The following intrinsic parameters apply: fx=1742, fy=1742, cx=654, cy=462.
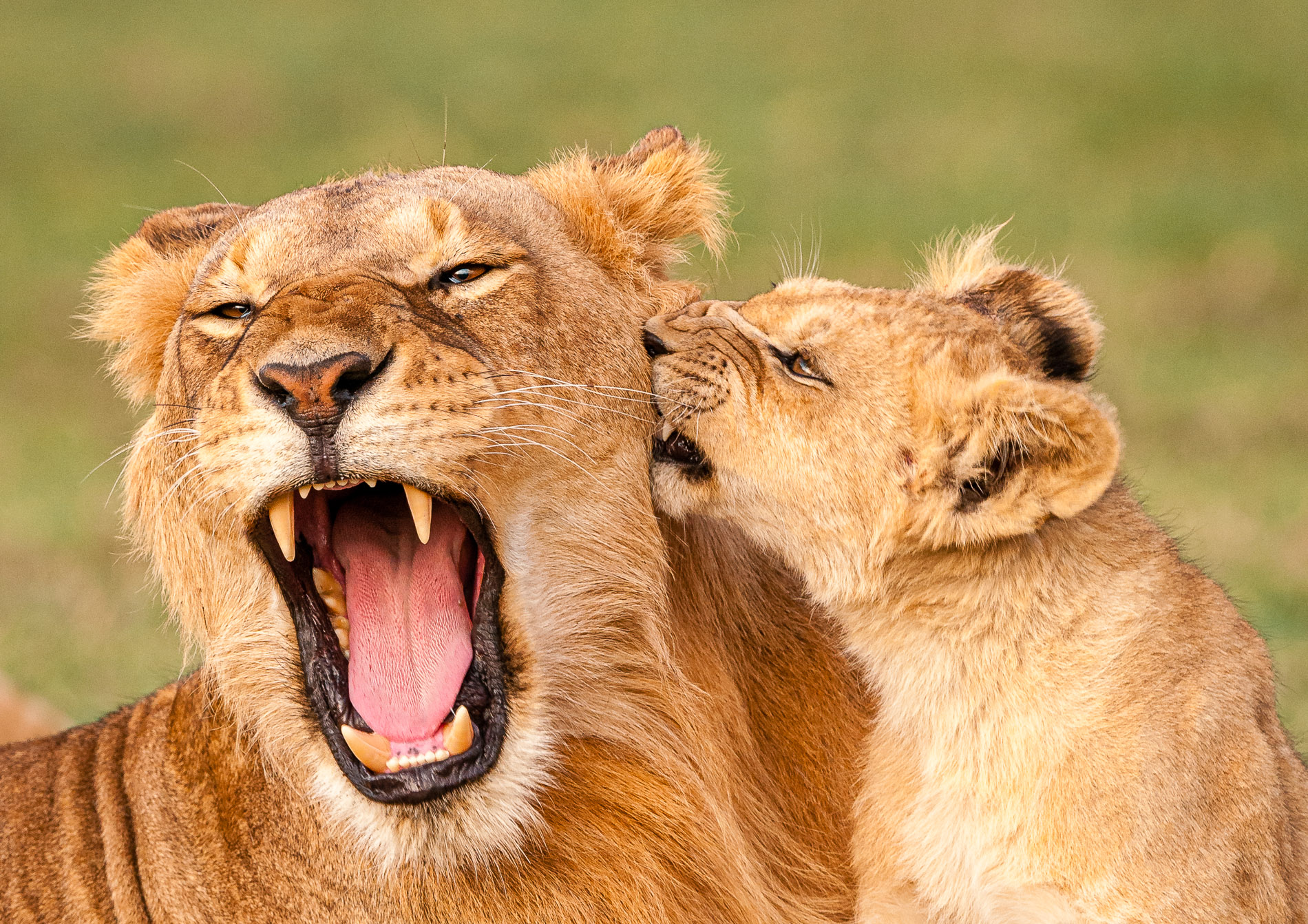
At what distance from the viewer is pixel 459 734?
2967mm

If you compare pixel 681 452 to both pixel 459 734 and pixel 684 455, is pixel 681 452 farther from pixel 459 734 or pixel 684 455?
pixel 459 734

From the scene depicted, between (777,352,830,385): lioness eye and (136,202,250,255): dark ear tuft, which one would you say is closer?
(777,352,830,385): lioness eye

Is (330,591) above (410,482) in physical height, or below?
below

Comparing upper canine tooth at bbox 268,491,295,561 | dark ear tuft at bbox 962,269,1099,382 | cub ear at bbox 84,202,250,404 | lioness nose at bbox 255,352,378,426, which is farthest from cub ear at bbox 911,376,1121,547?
cub ear at bbox 84,202,250,404

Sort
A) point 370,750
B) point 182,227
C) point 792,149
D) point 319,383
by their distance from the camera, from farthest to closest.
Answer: point 792,149, point 182,227, point 370,750, point 319,383

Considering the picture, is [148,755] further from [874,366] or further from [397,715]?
[874,366]

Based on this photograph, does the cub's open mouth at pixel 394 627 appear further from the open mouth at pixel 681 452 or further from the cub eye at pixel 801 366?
the cub eye at pixel 801 366

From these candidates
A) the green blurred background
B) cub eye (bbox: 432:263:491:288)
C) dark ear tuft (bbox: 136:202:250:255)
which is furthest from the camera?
the green blurred background

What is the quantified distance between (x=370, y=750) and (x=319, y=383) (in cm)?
66

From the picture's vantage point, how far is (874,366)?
3.04 m

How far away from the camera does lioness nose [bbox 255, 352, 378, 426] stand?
2797 mm

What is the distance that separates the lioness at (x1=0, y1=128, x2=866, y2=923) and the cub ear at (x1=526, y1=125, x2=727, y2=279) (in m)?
0.01

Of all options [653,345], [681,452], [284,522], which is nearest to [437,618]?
[284,522]

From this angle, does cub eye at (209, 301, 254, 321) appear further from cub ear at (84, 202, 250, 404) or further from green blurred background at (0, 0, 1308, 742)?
green blurred background at (0, 0, 1308, 742)
